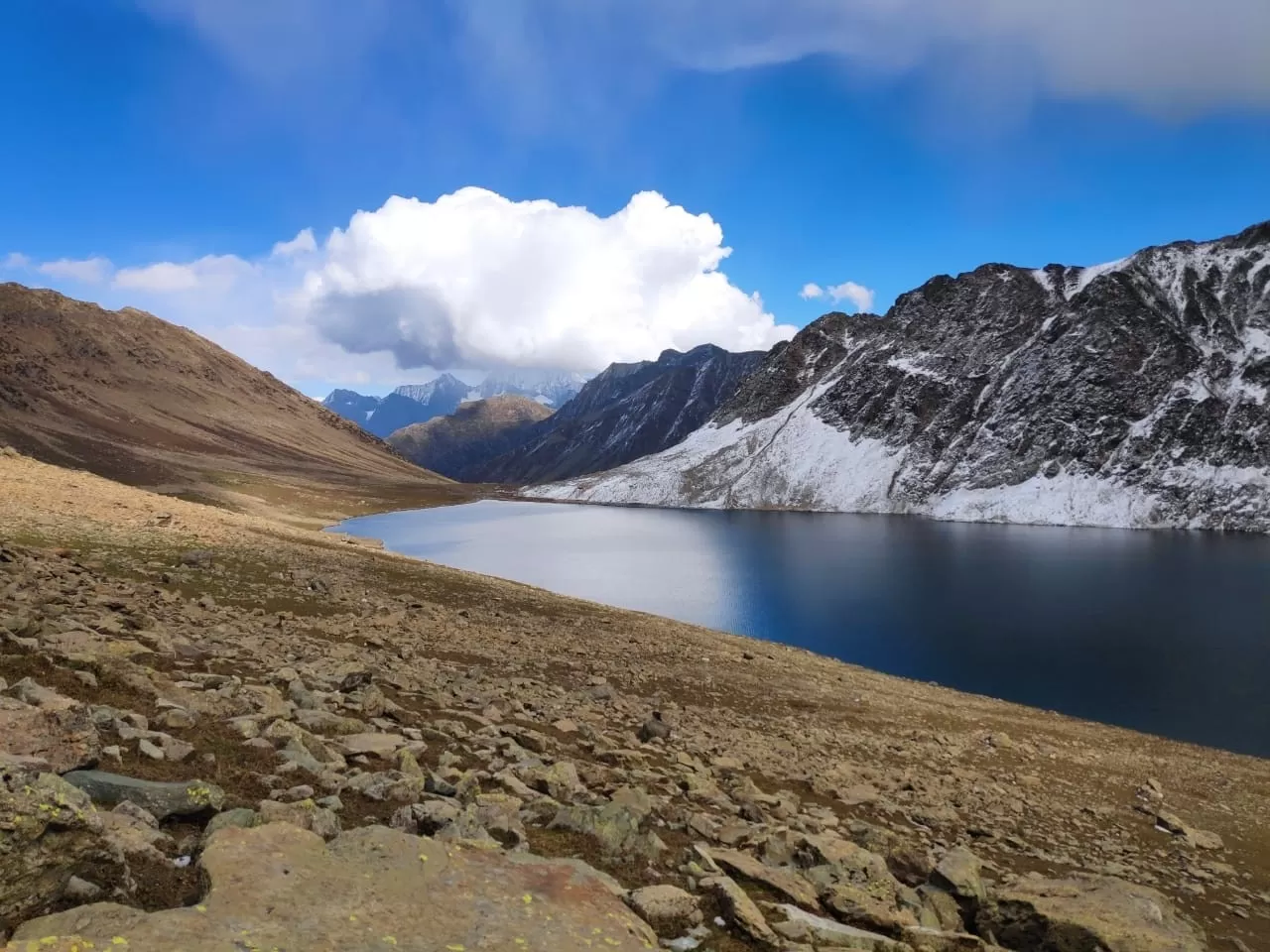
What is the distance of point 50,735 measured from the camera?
9047 mm

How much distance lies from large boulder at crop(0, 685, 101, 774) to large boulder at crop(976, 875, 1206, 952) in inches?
536

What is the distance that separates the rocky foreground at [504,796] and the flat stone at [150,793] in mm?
40

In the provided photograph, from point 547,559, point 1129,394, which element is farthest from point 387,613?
point 1129,394

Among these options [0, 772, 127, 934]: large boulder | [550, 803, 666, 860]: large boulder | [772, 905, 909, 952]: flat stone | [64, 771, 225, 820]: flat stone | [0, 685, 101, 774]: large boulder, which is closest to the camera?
[0, 772, 127, 934]: large boulder

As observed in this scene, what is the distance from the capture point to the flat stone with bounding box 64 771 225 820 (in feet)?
27.4

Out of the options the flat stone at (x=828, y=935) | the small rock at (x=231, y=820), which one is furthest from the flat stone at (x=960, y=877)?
the small rock at (x=231, y=820)

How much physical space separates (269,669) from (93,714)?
22.2 feet

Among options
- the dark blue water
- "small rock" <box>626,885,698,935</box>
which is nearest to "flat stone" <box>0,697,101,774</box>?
"small rock" <box>626,885,698,935</box>

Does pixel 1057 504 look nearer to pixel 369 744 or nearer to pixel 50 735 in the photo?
pixel 369 744

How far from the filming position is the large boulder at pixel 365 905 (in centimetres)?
576

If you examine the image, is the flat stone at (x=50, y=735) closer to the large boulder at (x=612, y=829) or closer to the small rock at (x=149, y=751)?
the small rock at (x=149, y=751)

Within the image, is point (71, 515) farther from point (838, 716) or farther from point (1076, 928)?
point (1076, 928)

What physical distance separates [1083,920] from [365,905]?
1097cm

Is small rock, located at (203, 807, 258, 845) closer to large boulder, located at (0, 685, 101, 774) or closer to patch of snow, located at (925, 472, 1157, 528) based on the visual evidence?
large boulder, located at (0, 685, 101, 774)
